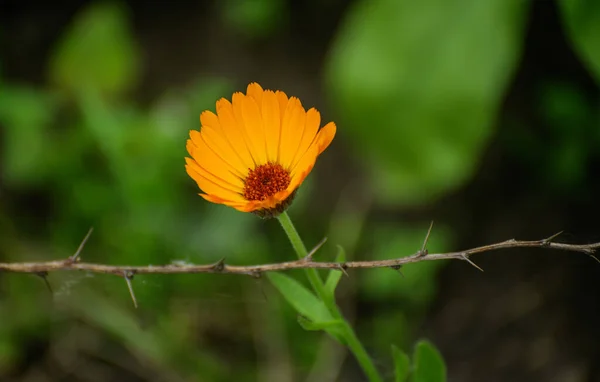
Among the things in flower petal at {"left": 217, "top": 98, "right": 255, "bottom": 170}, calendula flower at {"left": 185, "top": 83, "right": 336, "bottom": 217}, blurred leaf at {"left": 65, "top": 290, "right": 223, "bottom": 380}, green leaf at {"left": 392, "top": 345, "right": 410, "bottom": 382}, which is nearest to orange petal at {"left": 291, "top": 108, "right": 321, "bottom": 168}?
calendula flower at {"left": 185, "top": 83, "right": 336, "bottom": 217}

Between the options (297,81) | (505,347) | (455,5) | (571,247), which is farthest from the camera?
(297,81)

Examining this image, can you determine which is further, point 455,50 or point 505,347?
point 455,50

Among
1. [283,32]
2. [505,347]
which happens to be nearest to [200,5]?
[283,32]

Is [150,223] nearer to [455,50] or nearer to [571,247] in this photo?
[455,50]

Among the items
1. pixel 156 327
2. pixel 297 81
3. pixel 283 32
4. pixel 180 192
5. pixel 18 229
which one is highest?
pixel 283 32

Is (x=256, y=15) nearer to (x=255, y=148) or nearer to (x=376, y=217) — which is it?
(x=376, y=217)

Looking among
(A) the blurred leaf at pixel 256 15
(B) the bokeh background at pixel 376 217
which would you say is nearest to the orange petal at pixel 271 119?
(B) the bokeh background at pixel 376 217

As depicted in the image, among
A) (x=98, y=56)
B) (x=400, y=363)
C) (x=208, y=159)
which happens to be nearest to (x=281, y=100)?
(x=208, y=159)

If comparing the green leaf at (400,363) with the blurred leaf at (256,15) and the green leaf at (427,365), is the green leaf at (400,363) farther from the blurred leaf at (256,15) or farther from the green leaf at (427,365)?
the blurred leaf at (256,15)
